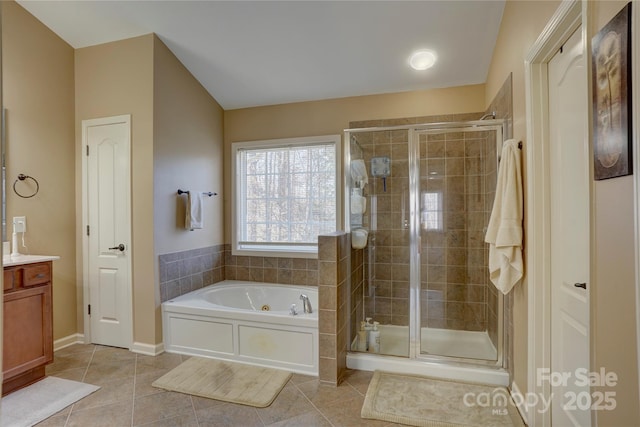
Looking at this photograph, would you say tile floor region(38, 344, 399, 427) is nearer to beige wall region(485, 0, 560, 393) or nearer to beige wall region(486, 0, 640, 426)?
beige wall region(485, 0, 560, 393)

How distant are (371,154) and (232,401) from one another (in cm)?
221

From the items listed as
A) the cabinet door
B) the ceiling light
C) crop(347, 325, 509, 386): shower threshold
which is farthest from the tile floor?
the ceiling light

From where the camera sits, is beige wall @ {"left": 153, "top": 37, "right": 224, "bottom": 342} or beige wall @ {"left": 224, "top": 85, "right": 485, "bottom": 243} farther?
beige wall @ {"left": 224, "top": 85, "right": 485, "bottom": 243}

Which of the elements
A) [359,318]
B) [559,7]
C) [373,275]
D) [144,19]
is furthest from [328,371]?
[144,19]

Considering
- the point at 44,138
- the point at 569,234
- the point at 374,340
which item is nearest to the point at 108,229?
the point at 44,138

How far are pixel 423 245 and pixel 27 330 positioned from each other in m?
3.02

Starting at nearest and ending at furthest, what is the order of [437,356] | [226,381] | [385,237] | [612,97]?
[612,97] < [226,381] < [437,356] < [385,237]

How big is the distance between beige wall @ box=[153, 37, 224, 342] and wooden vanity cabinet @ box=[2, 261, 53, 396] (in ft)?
2.53

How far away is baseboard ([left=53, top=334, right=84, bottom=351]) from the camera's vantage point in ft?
10.3

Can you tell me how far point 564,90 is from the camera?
179cm

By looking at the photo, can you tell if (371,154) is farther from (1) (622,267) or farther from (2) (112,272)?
(2) (112,272)

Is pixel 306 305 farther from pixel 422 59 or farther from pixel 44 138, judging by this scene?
pixel 44 138

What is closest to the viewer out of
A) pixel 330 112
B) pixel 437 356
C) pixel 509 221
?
pixel 509 221

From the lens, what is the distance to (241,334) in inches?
114
